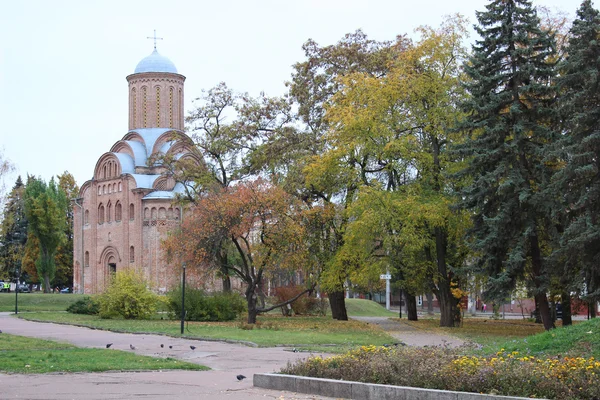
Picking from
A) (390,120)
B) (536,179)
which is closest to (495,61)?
(536,179)

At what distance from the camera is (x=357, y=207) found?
109 feet

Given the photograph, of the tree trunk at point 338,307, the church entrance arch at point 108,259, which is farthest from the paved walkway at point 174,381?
the church entrance arch at point 108,259

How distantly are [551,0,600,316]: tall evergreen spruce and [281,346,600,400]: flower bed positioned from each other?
38.1 ft

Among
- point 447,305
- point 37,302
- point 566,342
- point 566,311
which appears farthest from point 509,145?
point 37,302

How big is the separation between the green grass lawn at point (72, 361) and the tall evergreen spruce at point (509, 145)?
13859 mm

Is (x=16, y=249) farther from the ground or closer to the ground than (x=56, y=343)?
farther from the ground

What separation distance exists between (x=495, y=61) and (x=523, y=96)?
1626 mm

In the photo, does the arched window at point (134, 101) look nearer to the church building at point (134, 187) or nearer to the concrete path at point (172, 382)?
the church building at point (134, 187)

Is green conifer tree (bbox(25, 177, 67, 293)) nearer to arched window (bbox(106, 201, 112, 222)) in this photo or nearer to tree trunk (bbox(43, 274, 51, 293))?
tree trunk (bbox(43, 274, 51, 293))

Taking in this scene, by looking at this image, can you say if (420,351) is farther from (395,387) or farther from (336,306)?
(336,306)

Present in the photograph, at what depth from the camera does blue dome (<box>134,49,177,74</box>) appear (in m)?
73.8

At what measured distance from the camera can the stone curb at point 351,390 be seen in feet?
35.0

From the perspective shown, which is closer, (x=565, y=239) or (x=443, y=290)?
(x=565, y=239)

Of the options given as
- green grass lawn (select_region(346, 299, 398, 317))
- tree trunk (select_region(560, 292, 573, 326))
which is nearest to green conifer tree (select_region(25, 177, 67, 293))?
green grass lawn (select_region(346, 299, 398, 317))
